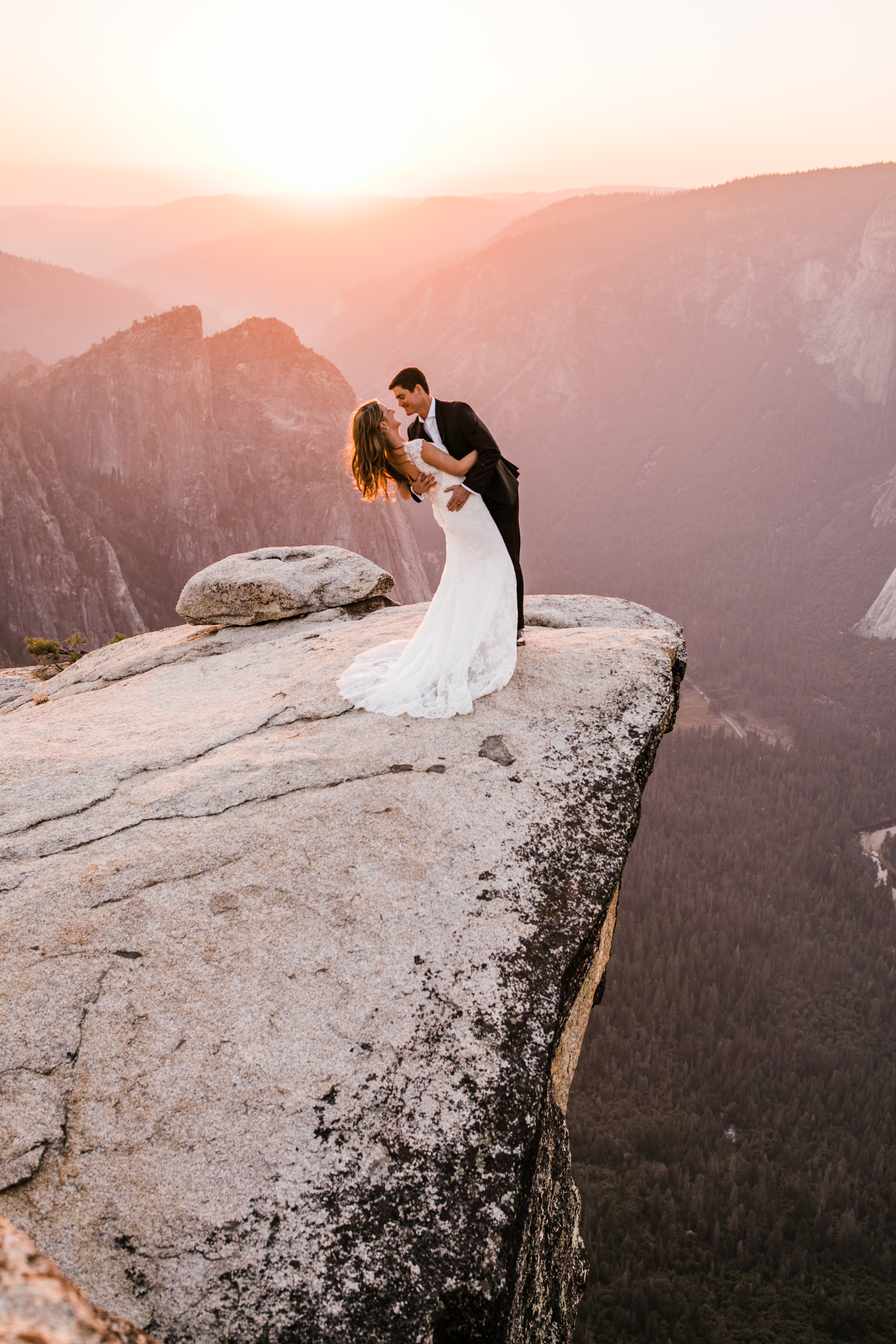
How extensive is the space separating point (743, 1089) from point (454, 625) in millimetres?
27227

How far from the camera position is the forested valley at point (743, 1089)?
19.8 meters

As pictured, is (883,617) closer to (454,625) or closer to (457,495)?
(454,625)

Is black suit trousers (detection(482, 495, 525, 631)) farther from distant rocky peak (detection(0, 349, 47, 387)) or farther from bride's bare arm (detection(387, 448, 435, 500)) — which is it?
distant rocky peak (detection(0, 349, 47, 387))

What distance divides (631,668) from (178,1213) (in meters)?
5.49

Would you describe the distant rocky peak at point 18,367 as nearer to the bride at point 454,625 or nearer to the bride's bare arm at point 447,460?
the bride at point 454,625

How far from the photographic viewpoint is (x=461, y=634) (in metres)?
6.76

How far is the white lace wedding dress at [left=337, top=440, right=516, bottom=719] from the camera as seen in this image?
6566 mm

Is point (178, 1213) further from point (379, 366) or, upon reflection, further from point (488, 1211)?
point (379, 366)

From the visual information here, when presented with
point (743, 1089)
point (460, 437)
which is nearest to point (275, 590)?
point (460, 437)

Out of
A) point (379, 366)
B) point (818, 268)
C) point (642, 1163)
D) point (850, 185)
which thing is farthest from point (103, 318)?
point (642, 1163)

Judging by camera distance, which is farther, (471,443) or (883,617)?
(883,617)

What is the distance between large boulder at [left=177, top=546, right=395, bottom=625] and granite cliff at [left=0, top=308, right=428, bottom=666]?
27.3 meters

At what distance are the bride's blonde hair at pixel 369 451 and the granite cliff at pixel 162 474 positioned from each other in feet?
109

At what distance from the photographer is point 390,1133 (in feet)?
11.1
